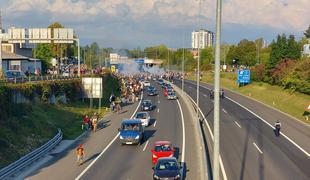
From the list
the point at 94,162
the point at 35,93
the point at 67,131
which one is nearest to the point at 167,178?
the point at 94,162

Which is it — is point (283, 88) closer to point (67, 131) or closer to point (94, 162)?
point (67, 131)

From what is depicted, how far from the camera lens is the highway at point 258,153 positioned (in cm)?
2691

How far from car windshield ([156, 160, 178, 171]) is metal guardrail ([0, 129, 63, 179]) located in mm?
8163

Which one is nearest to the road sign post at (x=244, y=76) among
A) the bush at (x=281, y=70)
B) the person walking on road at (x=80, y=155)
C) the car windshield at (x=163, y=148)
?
the bush at (x=281, y=70)

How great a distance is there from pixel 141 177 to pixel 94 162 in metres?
5.16

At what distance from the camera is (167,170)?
24875 mm

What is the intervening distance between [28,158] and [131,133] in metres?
8.56

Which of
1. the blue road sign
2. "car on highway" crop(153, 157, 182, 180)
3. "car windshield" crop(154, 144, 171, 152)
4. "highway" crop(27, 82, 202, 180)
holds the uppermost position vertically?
the blue road sign

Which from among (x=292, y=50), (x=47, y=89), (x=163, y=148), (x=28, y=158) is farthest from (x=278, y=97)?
(x=28, y=158)

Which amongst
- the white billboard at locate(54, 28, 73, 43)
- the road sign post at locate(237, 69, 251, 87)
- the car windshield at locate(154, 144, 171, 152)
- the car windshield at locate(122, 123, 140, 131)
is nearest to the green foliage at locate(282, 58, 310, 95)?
the road sign post at locate(237, 69, 251, 87)

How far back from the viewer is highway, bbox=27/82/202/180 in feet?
88.9

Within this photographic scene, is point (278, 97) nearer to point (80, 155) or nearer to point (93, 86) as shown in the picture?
point (93, 86)

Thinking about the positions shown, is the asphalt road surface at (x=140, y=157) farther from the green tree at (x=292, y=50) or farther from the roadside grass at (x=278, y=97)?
the green tree at (x=292, y=50)

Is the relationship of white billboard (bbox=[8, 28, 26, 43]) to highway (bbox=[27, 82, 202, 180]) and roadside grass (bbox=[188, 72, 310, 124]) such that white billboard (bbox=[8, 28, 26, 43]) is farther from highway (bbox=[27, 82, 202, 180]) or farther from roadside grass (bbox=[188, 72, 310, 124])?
roadside grass (bbox=[188, 72, 310, 124])
